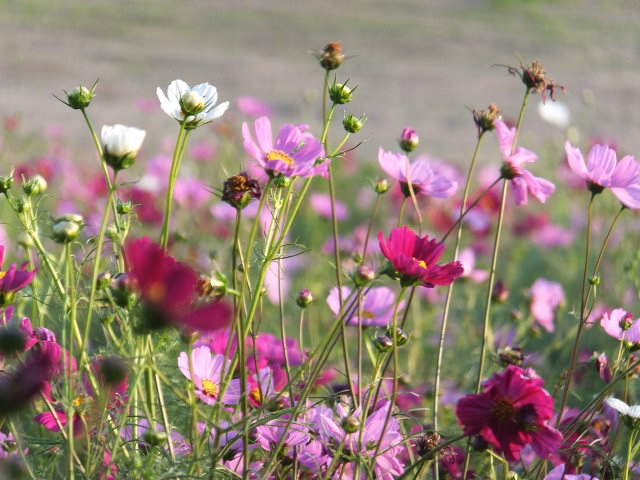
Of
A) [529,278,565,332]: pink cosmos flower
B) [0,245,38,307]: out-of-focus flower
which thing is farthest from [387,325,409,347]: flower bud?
[529,278,565,332]: pink cosmos flower

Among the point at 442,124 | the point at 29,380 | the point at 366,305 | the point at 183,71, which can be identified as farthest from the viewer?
the point at 183,71

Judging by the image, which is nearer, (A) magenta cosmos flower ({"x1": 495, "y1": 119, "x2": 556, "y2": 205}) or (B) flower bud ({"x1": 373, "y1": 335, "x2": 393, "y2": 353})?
(B) flower bud ({"x1": 373, "y1": 335, "x2": 393, "y2": 353})

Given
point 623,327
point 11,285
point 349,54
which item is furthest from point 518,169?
point 349,54

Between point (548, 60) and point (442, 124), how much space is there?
269cm

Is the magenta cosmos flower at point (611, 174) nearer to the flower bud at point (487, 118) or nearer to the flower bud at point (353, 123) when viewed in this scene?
the flower bud at point (487, 118)

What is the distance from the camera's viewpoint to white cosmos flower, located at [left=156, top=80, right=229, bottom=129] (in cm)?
75

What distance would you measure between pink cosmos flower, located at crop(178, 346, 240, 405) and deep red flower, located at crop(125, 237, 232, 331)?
0.20 meters

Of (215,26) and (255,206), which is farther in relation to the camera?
(215,26)

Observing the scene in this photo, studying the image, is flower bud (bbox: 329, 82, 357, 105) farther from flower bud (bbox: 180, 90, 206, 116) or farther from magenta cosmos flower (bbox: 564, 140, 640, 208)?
magenta cosmos flower (bbox: 564, 140, 640, 208)

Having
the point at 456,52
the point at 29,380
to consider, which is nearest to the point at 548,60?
the point at 456,52

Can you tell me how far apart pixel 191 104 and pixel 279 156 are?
0.10 m

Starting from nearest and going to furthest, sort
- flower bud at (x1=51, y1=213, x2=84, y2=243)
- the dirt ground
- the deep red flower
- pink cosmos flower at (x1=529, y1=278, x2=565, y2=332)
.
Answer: the deep red flower → flower bud at (x1=51, y1=213, x2=84, y2=243) → pink cosmos flower at (x1=529, y1=278, x2=565, y2=332) → the dirt ground

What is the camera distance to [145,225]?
6.88 feet

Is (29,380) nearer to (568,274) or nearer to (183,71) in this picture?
(568,274)
